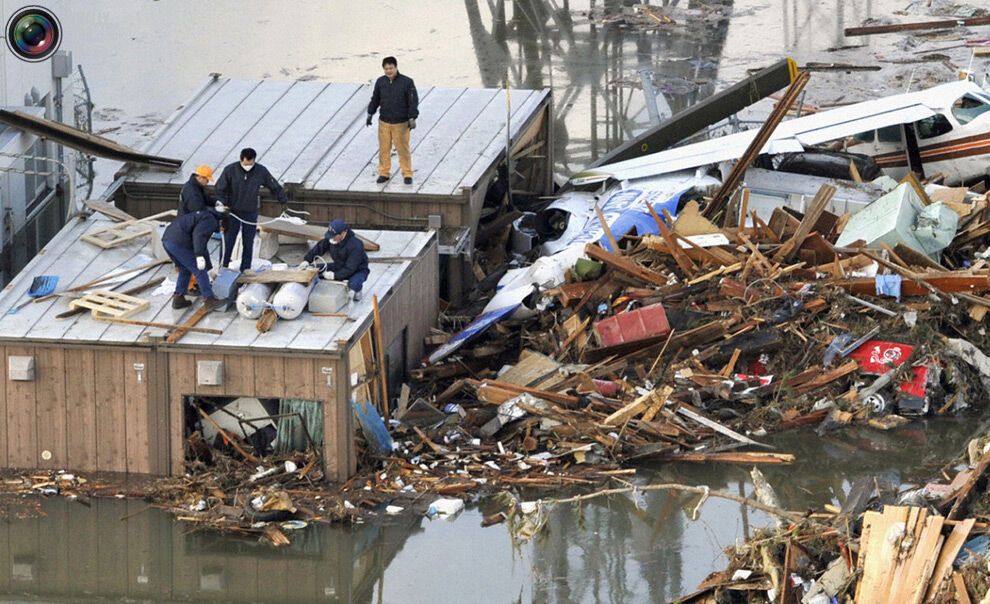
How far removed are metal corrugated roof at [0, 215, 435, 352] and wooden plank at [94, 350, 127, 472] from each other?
0.77 feet

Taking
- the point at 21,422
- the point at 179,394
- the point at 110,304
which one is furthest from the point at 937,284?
the point at 21,422

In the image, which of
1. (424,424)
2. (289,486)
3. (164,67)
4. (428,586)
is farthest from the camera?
(164,67)

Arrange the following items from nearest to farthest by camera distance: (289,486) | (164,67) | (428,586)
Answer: (428,586) → (289,486) → (164,67)

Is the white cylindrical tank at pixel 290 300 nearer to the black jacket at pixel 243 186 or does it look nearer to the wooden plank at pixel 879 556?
the black jacket at pixel 243 186

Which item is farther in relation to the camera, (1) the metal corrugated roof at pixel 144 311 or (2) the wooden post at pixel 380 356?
(2) the wooden post at pixel 380 356

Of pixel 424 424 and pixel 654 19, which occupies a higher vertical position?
pixel 654 19

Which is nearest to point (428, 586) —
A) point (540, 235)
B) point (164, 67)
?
point (540, 235)

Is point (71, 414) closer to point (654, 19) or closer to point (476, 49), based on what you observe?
point (476, 49)

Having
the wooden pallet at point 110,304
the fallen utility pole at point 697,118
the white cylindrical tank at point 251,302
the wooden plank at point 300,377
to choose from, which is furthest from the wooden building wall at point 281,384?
the fallen utility pole at point 697,118

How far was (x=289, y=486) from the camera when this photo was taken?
18.2 meters

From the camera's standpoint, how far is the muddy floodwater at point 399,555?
54.7 ft

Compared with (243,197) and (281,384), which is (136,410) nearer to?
(281,384)

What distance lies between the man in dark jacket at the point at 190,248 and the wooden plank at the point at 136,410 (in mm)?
1030

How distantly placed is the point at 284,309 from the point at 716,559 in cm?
533
